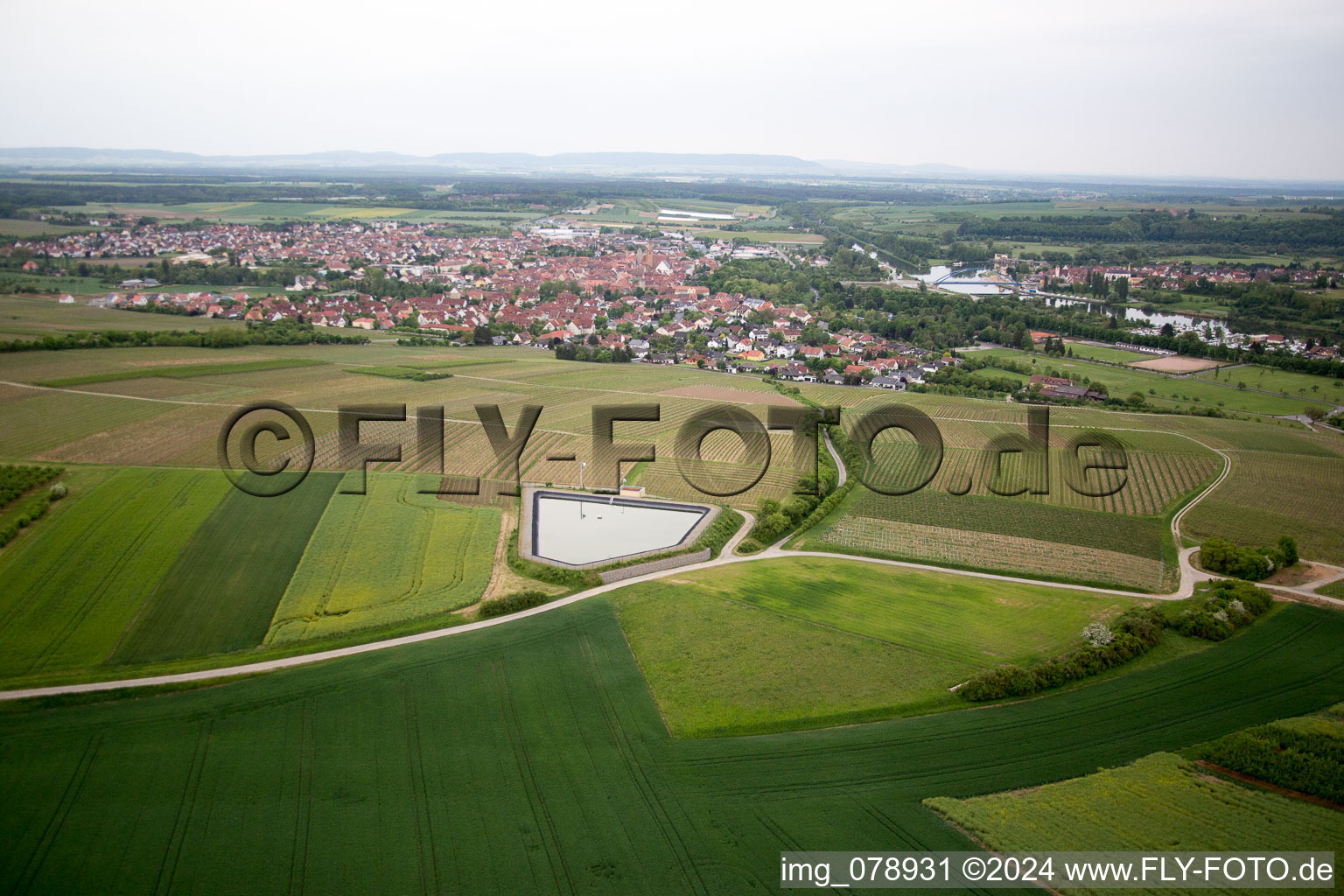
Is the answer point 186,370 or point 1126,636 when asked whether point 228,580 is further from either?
point 186,370

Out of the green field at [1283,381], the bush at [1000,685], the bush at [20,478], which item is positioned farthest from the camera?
the green field at [1283,381]

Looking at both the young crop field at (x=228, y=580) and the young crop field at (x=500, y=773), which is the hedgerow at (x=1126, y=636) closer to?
the young crop field at (x=500, y=773)

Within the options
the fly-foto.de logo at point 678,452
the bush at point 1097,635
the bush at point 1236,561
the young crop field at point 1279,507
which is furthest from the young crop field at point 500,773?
the fly-foto.de logo at point 678,452

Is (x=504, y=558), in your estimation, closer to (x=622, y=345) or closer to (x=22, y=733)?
(x=22, y=733)

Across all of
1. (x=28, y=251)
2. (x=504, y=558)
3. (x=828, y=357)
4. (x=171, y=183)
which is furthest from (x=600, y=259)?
(x=171, y=183)

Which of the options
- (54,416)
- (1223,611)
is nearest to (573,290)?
(54,416)

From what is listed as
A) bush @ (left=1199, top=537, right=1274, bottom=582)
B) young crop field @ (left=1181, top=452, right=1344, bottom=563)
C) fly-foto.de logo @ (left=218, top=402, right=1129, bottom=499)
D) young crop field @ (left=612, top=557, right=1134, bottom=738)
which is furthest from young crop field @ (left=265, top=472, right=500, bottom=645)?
young crop field @ (left=1181, top=452, right=1344, bottom=563)
